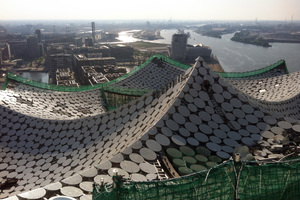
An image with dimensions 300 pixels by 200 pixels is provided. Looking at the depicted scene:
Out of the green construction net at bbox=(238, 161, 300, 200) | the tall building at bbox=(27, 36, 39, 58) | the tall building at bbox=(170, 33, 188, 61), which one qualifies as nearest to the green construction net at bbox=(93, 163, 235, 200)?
the green construction net at bbox=(238, 161, 300, 200)

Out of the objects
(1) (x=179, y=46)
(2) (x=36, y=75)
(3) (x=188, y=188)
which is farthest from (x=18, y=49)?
(3) (x=188, y=188)

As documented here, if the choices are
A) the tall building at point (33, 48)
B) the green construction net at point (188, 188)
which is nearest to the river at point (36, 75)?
the tall building at point (33, 48)

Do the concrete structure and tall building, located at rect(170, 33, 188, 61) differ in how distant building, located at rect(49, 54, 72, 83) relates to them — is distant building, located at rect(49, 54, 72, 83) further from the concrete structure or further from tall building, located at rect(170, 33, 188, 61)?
the concrete structure

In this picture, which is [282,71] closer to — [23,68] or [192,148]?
[192,148]

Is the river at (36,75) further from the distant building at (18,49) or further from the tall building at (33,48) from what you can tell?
the distant building at (18,49)

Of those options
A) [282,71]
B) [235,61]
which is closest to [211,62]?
[235,61]
